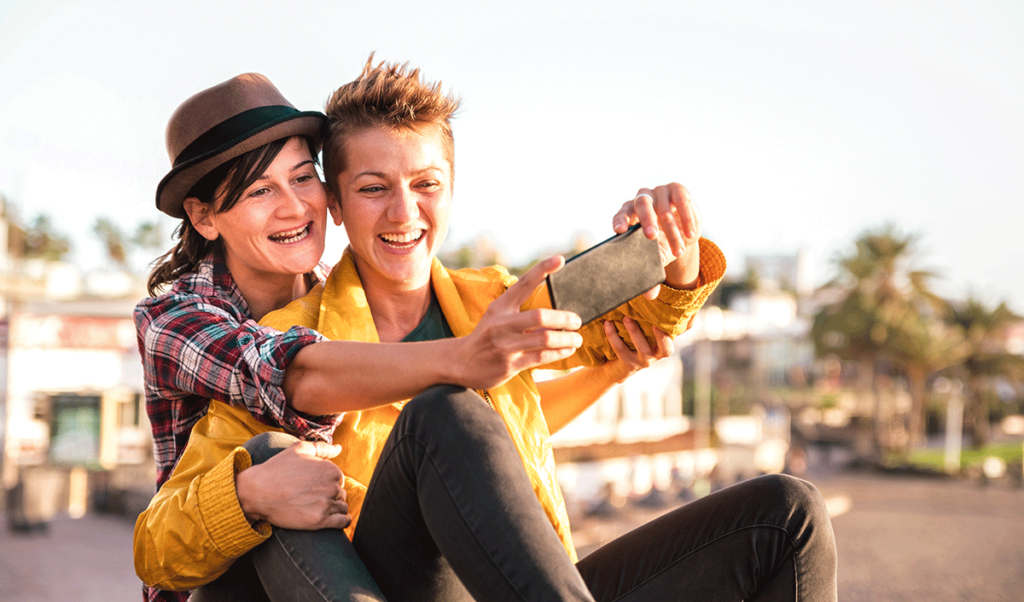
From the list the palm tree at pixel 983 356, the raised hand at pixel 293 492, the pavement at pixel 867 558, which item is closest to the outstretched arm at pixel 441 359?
the raised hand at pixel 293 492

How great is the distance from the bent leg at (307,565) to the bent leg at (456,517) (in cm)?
9

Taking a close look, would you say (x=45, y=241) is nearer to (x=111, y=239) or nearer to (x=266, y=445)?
(x=111, y=239)

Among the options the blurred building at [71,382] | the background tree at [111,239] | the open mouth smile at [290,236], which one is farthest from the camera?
the background tree at [111,239]

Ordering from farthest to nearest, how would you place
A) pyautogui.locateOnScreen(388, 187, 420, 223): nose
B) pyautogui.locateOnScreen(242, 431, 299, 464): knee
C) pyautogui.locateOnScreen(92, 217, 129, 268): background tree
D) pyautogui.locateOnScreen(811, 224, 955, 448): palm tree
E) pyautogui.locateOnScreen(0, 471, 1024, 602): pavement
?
pyautogui.locateOnScreen(92, 217, 129, 268): background tree < pyautogui.locateOnScreen(811, 224, 955, 448): palm tree < pyautogui.locateOnScreen(0, 471, 1024, 602): pavement < pyautogui.locateOnScreen(388, 187, 420, 223): nose < pyautogui.locateOnScreen(242, 431, 299, 464): knee

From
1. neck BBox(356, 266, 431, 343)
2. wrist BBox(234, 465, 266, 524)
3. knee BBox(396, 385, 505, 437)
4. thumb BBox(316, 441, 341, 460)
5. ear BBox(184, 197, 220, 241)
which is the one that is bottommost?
wrist BBox(234, 465, 266, 524)

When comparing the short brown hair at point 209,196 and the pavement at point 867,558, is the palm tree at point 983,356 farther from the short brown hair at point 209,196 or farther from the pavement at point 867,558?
the short brown hair at point 209,196

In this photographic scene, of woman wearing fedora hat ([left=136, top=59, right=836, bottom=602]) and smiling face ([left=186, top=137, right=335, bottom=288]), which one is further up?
smiling face ([left=186, top=137, right=335, bottom=288])

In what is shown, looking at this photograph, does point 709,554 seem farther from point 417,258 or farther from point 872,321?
point 872,321

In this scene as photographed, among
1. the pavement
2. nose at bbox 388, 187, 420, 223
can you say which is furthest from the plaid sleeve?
the pavement

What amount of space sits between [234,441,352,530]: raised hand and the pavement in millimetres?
5263

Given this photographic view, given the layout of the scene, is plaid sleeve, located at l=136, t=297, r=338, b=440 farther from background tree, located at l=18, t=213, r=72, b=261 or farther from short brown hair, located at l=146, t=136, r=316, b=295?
background tree, located at l=18, t=213, r=72, b=261

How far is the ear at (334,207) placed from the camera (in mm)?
2238

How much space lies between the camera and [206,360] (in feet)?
5.74

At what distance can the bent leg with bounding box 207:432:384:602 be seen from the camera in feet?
4.85
